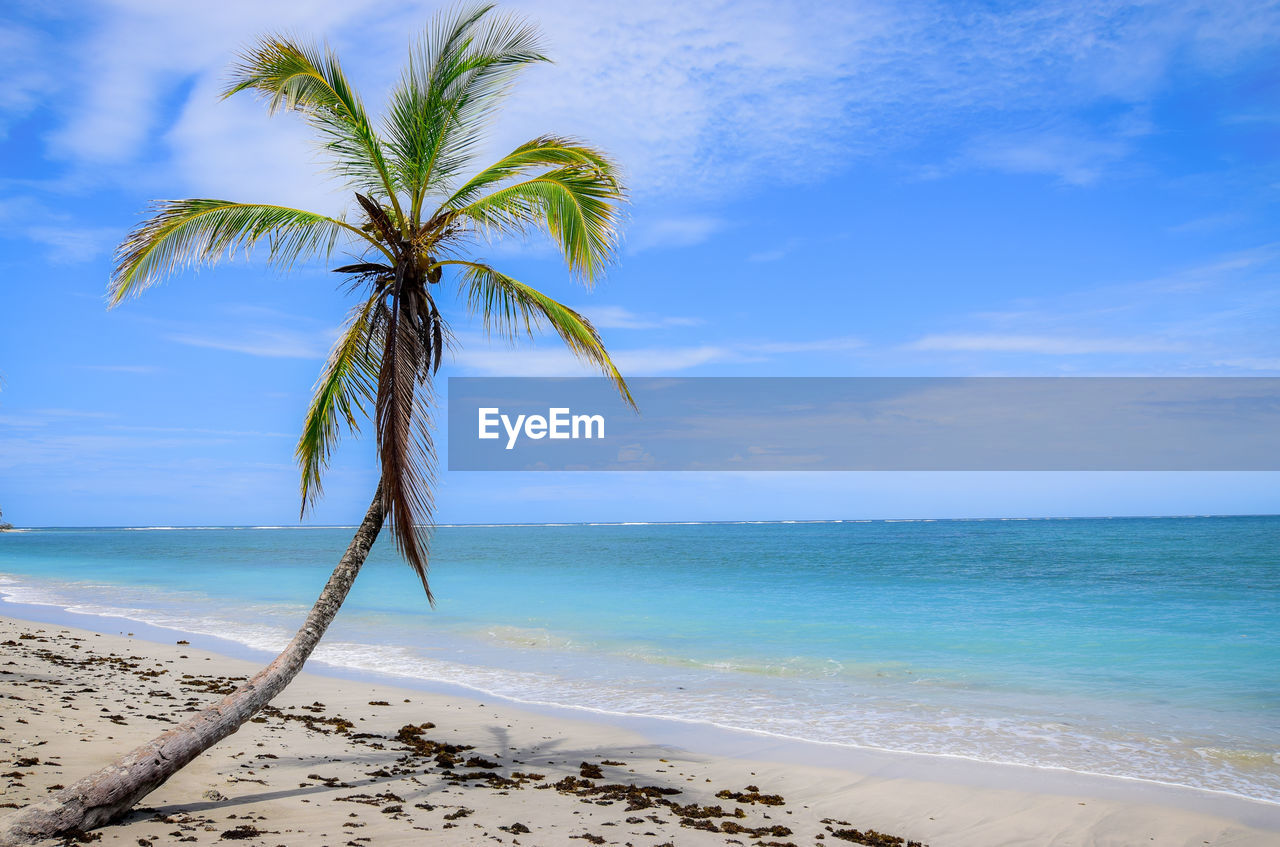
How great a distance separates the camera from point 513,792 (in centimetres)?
659

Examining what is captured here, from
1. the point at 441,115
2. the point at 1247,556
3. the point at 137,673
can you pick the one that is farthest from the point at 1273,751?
the point at 1247,556

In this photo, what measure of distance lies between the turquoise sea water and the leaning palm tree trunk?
17.6ft

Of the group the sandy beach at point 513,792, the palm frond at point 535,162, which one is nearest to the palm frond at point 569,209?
the palm frond at point 535,162

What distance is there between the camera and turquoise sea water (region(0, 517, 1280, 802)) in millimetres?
9594

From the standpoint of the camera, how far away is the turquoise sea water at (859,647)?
31.5 ft

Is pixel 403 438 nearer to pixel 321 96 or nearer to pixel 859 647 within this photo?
pixel 321 96

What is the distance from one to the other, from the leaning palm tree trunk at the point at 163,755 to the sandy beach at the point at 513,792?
24 centimetres

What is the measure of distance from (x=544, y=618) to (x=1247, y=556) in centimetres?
4388

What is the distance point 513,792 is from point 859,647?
11130mm

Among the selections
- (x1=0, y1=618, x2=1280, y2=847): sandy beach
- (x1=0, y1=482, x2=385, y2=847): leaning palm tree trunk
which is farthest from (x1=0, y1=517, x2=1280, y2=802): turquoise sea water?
(x1=0, y1=482, x2=385, y2=847): leaning palm tree trunk

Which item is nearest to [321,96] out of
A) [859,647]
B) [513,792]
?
[513,792]

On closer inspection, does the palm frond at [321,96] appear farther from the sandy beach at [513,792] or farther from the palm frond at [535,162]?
the sandy beach at [513,792]

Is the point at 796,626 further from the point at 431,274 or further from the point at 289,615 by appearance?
the point at 431,274

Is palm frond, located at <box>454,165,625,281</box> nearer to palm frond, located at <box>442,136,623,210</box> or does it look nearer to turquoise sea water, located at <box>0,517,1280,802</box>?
palm frond, located at <box>442,136,623,210</box>
